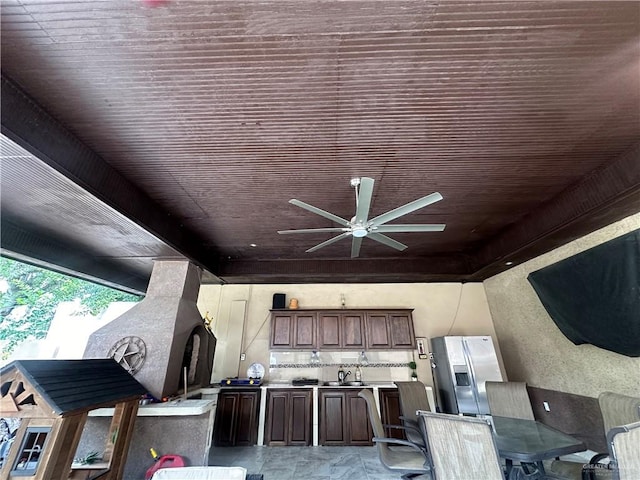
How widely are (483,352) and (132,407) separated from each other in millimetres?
5080

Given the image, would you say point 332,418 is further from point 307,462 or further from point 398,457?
point 398,457

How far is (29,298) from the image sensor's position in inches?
192

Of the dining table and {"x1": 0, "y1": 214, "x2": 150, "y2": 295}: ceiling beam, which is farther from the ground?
{"x1": 0, "y1": 214, "x2": 150, "y2": 295}: ceiling beam

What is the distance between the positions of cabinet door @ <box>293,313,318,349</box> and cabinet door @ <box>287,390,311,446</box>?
78 cm

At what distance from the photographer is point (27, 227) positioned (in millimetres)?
3270

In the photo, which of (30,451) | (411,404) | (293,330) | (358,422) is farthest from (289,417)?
(30,451)

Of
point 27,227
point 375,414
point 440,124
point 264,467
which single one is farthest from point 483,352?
point 27,227

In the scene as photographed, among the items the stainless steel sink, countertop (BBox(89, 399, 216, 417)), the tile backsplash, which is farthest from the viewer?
the tile backsplash

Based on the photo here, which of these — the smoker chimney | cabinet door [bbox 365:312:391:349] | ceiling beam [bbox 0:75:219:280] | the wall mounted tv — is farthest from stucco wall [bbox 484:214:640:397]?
ceiling beam [bbox 0:75:219:280]

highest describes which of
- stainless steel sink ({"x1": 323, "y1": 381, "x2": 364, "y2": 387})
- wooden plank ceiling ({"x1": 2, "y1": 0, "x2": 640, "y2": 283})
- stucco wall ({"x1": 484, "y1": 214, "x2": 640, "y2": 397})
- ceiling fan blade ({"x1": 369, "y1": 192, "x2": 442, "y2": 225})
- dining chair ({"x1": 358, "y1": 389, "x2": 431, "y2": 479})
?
wooden plank ceiling ({"x1": 2, "y1": 0, "x2": 640, "y2": 283})

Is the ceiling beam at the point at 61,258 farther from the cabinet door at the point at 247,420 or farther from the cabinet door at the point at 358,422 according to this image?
the cabinet door at the point at 358,422

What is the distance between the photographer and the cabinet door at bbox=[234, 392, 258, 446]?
4.27 meters

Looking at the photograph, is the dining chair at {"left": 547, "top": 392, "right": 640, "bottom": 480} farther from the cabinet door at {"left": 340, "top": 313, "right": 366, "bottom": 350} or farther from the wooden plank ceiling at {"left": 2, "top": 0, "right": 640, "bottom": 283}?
the cabinet door at {"left": 340, "top": 313, "right": 366, "bottom": 350}

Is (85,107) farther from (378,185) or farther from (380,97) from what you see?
(378,185)
